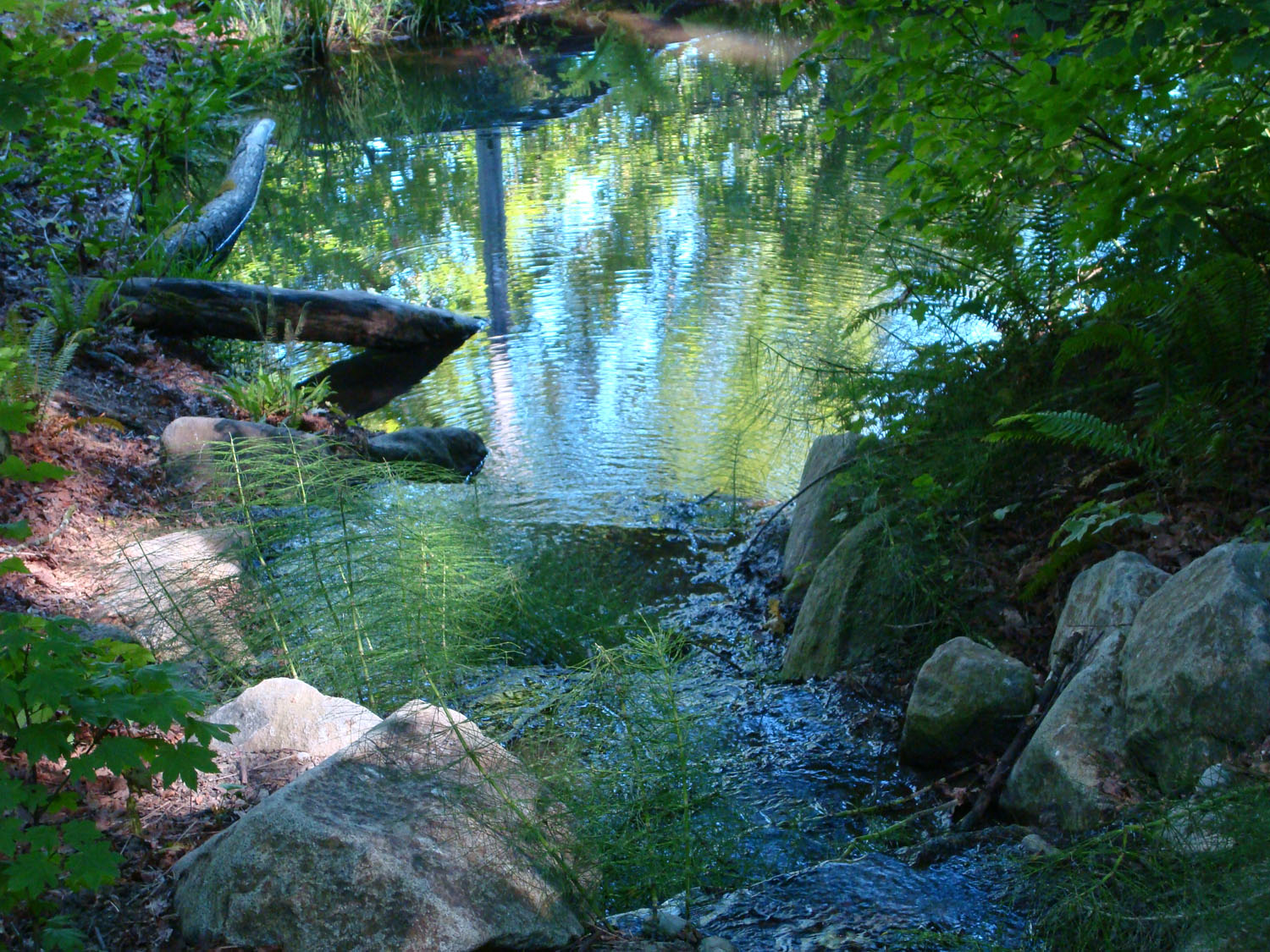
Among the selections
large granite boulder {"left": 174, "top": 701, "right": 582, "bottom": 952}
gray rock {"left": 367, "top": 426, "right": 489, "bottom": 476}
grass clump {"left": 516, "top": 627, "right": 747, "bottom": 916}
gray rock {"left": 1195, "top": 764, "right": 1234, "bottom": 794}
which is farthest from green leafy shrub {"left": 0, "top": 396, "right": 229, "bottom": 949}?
gray rock {"left": 367, "top": 426, "right": 489, "bottom": 476}

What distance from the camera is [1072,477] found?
178 inches

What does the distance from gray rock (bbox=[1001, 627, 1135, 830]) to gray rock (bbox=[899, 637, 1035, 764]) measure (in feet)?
0.85

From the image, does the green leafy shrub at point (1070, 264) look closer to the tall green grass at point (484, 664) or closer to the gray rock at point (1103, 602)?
the gray rock at point (1103, 602)

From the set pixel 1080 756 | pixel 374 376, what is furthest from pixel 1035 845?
pixel 374 376

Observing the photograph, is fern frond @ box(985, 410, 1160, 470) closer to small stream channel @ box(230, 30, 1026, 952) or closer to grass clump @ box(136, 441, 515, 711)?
small stream channel @ box(230, 30, 1026, 952)

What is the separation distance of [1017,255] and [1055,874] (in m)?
3.35

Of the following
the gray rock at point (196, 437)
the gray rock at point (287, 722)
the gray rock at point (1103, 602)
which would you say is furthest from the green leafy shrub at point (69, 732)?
the gray rock at point (196, 437)

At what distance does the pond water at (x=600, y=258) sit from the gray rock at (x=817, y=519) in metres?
0.33

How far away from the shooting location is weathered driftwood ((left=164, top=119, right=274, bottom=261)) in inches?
372

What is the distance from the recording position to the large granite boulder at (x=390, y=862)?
2.46m

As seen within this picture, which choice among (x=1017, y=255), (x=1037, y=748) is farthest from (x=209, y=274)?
(x=1037, y=748)

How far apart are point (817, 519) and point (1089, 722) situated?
2354mm

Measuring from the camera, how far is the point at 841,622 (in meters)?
4.61

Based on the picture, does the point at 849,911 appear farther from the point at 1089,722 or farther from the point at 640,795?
the point at 1089,722
